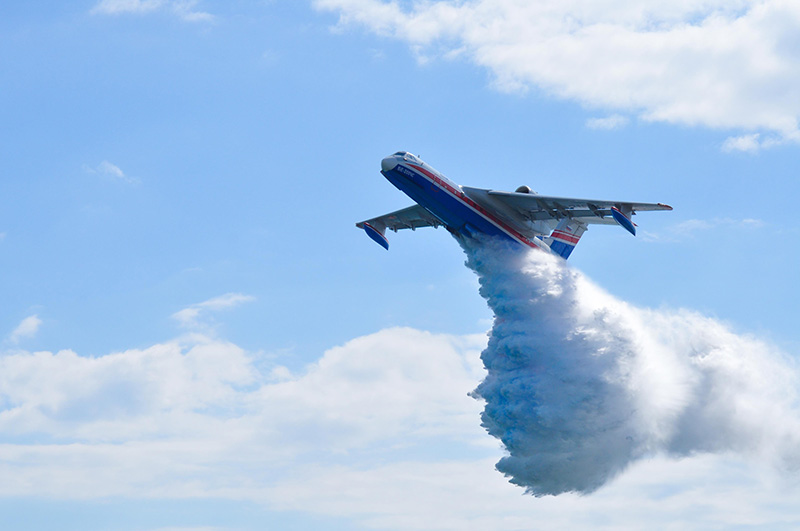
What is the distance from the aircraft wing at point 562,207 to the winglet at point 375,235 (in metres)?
8.60

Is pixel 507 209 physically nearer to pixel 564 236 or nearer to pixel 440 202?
pixel 440 202

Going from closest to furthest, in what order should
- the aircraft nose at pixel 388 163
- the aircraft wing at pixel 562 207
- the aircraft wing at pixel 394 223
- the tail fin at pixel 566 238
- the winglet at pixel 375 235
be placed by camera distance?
the aircraft wing at pixel 562 207, the aircraft nose at pixel 388 163, the tail fin at pixel 566 238, the aircraft wing at pixel 394 223, the winglet at pixel 375 235

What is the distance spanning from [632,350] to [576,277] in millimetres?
3653

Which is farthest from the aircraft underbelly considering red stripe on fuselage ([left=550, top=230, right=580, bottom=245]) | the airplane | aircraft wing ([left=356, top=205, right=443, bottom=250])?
aircraft wing ([left=356, top=205, right=443, bottom=250])

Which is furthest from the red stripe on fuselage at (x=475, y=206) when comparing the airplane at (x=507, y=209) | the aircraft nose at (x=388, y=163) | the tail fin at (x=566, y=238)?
the tail fin at (x=566, y=238)

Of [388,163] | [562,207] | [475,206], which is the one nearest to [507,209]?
[475,206]

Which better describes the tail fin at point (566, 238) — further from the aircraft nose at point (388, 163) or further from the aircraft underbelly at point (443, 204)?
the aircraft nose at point (388, 163)

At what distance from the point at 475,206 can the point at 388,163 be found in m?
3.92

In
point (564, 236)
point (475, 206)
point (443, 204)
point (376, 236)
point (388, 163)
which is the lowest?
point (443, 204)

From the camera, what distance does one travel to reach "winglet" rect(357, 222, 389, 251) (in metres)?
44.0

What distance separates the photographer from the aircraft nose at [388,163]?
35.3 m

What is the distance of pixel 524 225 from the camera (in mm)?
37844

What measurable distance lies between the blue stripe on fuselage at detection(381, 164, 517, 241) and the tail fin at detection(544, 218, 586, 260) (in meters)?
2.68

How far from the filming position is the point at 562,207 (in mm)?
37031
